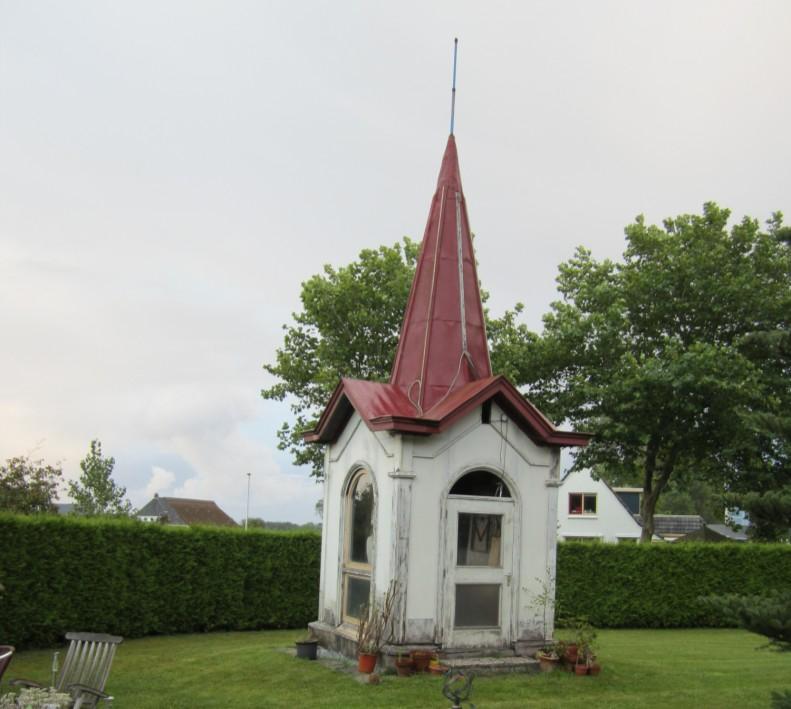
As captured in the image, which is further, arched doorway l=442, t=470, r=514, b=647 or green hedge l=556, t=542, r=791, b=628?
green hedge l=556, t=542, r=791, b=628

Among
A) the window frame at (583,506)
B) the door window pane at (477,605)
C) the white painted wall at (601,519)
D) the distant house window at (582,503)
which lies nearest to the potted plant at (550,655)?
the door window pane at (477,605)

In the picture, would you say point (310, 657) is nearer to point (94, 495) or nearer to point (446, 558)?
point (446, 558)

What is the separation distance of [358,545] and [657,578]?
12.4m

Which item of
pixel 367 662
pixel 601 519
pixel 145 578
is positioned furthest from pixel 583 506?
pixel 367 662

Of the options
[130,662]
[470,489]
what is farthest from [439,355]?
[130,662]

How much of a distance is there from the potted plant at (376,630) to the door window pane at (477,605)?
106cm

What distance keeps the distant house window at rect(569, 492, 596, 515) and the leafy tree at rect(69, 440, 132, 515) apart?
972 inches

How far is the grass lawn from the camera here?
10.3 m

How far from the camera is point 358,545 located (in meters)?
13.0

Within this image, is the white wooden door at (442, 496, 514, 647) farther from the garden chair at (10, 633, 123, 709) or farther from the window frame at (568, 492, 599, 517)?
the window frame at (568, 492, 599, 517)

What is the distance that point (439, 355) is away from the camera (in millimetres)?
13102

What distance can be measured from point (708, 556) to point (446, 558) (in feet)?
45.0

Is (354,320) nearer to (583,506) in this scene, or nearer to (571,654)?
(571,654)

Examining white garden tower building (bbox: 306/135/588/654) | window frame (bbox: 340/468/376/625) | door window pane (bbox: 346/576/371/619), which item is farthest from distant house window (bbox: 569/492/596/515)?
door window pane (bbox: 346/576/371/619)
